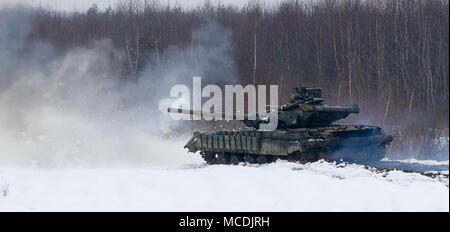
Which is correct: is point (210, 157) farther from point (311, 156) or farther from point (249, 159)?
point (311, 156)

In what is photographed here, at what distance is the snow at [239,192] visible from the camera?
9863 mm

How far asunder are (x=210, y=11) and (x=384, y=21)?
962 inches

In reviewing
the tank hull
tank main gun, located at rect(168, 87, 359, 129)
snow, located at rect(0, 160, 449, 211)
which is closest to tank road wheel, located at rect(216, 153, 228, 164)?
the tank hull

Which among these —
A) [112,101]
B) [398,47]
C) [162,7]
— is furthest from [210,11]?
[398,47]

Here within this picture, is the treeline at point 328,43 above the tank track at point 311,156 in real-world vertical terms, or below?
above

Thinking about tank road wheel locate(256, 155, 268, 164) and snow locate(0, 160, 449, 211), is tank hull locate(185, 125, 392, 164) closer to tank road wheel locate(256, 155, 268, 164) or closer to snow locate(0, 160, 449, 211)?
tank road wheel locate(256, 155, 268, 164)

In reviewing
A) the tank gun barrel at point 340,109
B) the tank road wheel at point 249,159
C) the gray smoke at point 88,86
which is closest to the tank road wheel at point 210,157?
the tank road wheel at point 249,159

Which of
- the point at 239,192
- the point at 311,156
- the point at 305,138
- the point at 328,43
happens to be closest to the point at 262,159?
the point at 305,138

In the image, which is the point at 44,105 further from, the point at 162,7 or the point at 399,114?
the point at 399,114

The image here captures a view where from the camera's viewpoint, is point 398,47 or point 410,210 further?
point 398,47

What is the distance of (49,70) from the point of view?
33.4m

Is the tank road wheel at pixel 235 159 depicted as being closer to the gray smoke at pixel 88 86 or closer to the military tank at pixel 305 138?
the military tank at pixel 305 138

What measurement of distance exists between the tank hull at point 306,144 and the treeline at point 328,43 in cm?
87

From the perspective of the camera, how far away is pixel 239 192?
37.1 feet
